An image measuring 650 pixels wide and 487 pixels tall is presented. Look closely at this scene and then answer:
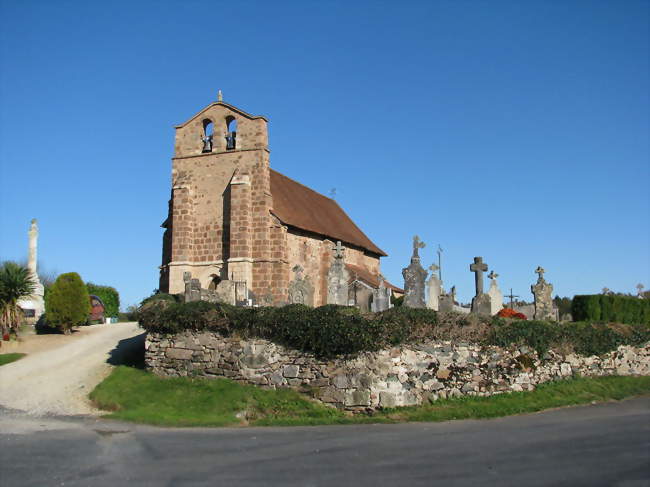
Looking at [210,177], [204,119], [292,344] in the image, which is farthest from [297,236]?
[292,344]

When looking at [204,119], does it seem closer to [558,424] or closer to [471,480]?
[558,424]

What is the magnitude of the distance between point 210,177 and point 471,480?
838 inches

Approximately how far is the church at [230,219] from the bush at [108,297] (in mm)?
11927

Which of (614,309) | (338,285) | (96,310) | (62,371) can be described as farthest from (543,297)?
(96,310)

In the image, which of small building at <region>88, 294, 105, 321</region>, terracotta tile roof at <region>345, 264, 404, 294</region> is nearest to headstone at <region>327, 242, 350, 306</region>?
terracotta tile roof at <region>345, 264, 404, 294</region>

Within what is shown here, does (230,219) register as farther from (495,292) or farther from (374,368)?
(374,368)

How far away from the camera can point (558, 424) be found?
10672 mm

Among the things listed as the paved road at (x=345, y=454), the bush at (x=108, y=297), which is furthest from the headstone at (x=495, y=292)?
the bush at (x=108, y=297)

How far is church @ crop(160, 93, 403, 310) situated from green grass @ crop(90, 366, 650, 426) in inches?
390

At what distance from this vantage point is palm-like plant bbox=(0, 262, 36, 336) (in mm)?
22656

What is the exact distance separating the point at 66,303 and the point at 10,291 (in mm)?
2210

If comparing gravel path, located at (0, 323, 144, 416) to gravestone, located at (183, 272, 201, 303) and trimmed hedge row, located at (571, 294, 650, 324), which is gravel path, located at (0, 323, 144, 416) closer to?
gravestone, located at (183, 272, 201, 303)

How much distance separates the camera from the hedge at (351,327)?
1303cm

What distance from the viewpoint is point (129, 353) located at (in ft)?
63.5
